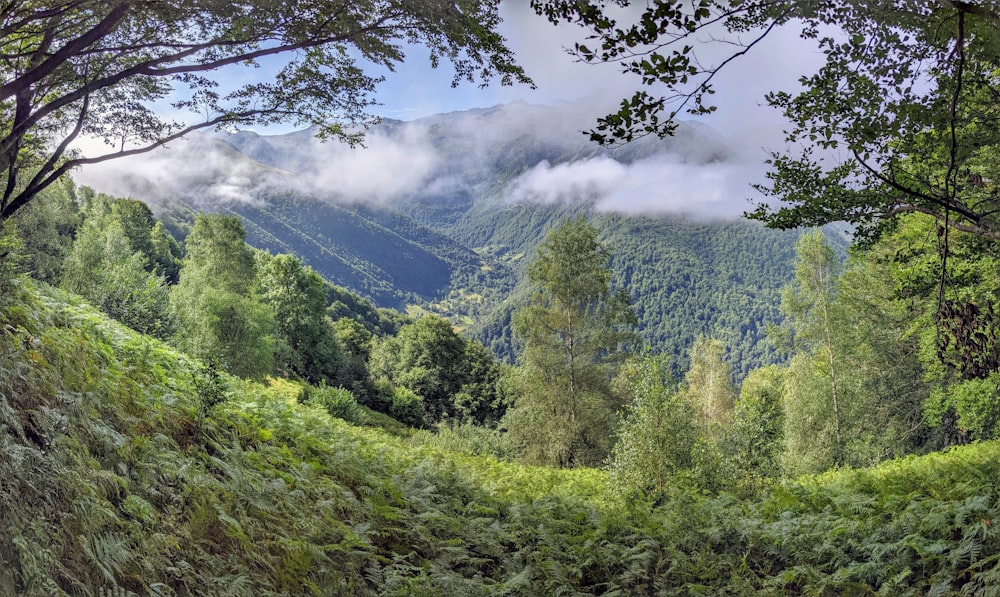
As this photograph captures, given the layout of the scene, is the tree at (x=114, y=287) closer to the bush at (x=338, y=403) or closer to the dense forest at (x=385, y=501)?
the dense forest at (x=385, y=501)

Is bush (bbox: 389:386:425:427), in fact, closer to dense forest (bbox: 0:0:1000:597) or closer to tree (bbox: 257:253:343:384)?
tree (bbox: 257:253:343:384)

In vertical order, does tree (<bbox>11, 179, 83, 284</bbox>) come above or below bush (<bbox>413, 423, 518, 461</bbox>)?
above

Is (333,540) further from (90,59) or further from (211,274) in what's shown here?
(211,274)

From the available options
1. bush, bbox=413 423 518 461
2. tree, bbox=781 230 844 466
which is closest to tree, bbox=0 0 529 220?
bush, bbox=413 423 518 461

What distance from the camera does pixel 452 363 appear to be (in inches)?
2234

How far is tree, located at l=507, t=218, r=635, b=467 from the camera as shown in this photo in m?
25.0

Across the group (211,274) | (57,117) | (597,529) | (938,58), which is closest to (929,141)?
(938,58)

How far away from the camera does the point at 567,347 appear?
84.2 feet

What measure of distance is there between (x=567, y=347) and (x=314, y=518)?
805 inches

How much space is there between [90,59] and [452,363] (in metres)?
49.9

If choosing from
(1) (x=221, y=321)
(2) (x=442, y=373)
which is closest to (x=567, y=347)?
(1) (x=221, y=321)

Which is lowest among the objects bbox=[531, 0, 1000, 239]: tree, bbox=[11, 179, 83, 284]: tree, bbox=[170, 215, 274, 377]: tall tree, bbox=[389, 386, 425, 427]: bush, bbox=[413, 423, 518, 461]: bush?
bbox=[389, 386, 425, 427]: bush

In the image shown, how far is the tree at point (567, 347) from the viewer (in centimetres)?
2503

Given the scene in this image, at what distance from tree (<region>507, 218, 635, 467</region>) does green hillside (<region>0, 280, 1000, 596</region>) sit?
15.5m
